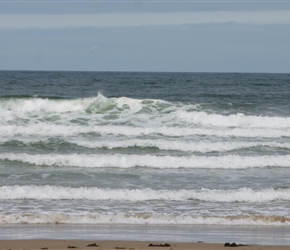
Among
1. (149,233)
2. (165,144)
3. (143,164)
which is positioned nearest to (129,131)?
(165,144)

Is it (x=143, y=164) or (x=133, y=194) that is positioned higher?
(x=143, y=164)

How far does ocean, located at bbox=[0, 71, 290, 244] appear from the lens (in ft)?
39.3

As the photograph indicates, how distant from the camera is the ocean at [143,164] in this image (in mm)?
11969

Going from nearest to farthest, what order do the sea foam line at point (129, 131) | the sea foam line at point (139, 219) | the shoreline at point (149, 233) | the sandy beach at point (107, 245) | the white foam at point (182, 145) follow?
1. the sandy beach at point (107, 245)
2. the shoreline at point (149, 233)
3. the sea foam line at point (139, 219)
4. the white foam at point (182, 145)
5. the sea foam line at point (129, 131)

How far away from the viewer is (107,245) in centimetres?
957

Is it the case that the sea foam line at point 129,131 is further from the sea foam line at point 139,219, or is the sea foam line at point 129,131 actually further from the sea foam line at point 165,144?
the sea foam line at point 139,219

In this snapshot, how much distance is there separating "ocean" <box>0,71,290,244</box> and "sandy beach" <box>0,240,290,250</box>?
81cm

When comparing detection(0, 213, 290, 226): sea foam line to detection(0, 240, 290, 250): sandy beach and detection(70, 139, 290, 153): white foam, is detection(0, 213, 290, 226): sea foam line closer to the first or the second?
detection(0, 240, 290, 250): sandy beach

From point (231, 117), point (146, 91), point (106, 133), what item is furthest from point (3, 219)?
point (146, 91)

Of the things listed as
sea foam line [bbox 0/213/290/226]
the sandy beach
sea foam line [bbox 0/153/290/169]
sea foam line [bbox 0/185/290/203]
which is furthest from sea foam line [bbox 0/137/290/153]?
the sandy beach

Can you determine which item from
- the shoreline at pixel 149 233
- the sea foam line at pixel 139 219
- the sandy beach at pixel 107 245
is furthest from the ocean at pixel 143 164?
the sandy beach at pixel 107 245

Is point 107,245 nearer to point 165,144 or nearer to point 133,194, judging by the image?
point 133,194

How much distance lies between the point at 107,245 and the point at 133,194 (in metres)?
3.99

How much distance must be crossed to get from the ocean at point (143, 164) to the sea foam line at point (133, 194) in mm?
20
